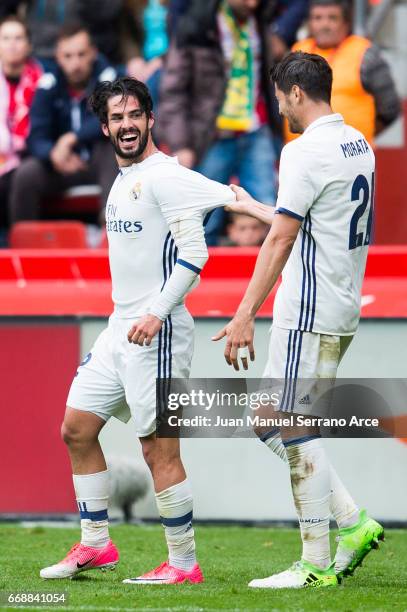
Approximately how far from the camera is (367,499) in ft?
25.5

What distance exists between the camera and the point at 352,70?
30.1ft

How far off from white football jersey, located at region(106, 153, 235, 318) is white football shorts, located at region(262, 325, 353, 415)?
0.59 meters

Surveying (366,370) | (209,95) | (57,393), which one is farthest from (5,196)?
(366,370)

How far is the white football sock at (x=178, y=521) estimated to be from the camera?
5.64m

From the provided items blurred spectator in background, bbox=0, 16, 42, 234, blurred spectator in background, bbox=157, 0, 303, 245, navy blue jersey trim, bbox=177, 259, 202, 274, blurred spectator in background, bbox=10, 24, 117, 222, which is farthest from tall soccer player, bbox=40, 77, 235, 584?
blurred spectator in background, bbox=0, 16, 42, 234

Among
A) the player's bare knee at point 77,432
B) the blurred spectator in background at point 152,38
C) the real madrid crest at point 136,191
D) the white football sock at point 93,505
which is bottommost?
the white football sock at point 93,505

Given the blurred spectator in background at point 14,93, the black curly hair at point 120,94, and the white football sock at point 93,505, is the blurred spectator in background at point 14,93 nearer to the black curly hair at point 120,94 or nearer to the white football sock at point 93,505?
the black curly hair at point 120,94

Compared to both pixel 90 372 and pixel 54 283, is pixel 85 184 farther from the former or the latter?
pixel 90 372

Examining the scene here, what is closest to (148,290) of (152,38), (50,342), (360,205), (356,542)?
(360,205)

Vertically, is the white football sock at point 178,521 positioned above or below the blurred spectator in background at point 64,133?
below

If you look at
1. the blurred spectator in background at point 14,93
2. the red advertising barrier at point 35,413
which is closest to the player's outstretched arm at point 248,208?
the red advertising barrier at point 35,413

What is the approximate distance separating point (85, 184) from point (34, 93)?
0.78 metres

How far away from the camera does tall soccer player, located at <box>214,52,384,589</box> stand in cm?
538

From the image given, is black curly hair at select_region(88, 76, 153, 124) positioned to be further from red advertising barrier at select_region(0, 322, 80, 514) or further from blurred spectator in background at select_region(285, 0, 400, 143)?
blurred spectator in background at select_region(285, 0, 400, 143)
